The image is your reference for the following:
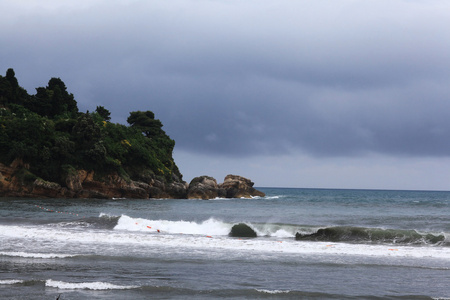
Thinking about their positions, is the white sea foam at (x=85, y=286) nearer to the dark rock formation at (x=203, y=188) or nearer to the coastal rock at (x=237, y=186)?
the dark rock formation at (x=203, y=188)

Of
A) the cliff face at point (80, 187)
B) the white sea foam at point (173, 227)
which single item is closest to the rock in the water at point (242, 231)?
the white sea foam at point (173, 227)

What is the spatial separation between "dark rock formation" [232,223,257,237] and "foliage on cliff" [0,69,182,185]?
39.5 m

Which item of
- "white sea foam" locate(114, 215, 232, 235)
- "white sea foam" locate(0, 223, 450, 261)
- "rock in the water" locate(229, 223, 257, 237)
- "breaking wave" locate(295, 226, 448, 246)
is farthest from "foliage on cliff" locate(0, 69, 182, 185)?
"breaking wave" locate(295, 226, 448, 246)

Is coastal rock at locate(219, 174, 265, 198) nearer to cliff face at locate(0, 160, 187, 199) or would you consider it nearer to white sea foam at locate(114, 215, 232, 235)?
cliff face at locate(0, 160, 187, 199)

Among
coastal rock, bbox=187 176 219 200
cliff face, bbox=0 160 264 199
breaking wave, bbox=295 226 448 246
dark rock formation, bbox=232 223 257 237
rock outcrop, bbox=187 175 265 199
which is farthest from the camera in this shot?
rock outcrop, bbox=187 175 265 199

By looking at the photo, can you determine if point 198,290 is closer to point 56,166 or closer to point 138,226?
point 138,226

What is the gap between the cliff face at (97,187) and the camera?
5341cm

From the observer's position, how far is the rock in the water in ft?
76.1

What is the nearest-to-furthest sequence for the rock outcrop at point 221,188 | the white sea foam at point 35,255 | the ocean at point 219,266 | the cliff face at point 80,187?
the ocean at point 219,266
the white sea foam at point 35,255
the cliff face at point 80,187
the rock outcrop at point 221,188

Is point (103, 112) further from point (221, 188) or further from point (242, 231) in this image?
point (242, 231)

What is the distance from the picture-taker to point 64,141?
191 ft

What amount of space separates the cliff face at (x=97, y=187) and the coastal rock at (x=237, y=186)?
30 centimetres

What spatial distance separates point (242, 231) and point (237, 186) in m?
70.0

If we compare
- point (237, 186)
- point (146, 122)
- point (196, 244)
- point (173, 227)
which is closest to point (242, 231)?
point (173, 227)
